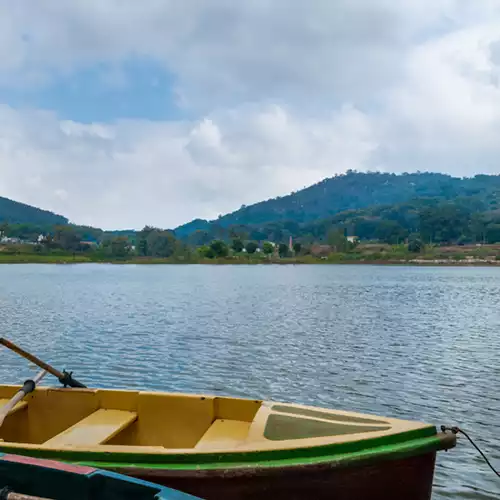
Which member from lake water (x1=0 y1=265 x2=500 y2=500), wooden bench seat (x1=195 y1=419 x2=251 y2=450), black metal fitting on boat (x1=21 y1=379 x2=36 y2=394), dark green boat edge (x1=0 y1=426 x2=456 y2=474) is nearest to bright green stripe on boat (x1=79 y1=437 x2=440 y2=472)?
dark green boat edge (x1=0 y1=426 x2=456 y2=474)

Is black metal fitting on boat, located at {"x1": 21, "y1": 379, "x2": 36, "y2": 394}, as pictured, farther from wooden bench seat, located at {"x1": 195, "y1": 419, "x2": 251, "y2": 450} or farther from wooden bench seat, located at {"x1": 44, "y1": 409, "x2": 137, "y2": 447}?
wooden bench seat, located at {"x1": 195, "y1": 419, "x2": 251, "y2": 450}

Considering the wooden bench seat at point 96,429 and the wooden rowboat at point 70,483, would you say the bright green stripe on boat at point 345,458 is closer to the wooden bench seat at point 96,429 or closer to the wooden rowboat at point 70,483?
the wooden rowboat at point 70,483

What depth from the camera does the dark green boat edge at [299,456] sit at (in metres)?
6.60

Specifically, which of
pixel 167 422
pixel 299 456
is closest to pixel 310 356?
pixel 167 422

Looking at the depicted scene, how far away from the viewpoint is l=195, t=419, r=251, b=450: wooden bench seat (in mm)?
8516

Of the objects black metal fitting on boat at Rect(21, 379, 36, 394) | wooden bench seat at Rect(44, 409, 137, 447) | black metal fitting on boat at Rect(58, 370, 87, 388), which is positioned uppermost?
black metal fitting on boat at Rect(21, 379, 36, 394)

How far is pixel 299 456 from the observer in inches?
263

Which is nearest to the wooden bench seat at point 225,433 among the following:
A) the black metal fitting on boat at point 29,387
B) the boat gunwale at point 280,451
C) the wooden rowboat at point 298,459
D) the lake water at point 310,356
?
the wooden rowboat at point 298,459

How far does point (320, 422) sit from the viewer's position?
7508 mm

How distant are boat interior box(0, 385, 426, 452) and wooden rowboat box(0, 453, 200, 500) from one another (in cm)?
109

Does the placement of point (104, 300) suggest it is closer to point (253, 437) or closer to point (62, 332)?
point (62, 332)

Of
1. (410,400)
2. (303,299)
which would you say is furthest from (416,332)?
(303,299)

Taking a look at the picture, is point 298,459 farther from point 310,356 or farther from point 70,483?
point 310,356

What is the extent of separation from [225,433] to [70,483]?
3.42 meters
